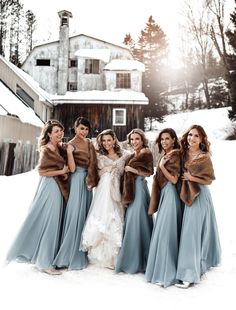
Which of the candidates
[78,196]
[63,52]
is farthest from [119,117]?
[78,196]

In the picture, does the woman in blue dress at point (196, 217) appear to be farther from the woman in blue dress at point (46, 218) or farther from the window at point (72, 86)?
the window at point (72, 86)

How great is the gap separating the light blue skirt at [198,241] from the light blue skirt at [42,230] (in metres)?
1.77

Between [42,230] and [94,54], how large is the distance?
69.1 feet

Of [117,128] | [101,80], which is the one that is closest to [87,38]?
[101,80]

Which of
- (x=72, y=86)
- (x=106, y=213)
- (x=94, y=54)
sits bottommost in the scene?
(x=106, y=213)

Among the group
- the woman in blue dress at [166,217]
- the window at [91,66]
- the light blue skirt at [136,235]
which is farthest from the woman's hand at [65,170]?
the window at [91,66]

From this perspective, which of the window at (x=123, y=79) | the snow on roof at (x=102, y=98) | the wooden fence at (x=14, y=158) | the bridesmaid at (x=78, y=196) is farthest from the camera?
the window at (x=123, y=79)

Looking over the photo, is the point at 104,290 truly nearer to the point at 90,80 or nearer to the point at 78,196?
the point at 78,196

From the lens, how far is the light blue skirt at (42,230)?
4863mm

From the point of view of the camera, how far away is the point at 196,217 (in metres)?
4.67

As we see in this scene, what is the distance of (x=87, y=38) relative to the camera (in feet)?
82.5

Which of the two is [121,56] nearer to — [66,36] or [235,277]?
[66,36]

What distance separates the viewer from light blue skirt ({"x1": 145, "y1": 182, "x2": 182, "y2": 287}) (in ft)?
14.8

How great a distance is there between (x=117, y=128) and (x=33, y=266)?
740 inches
